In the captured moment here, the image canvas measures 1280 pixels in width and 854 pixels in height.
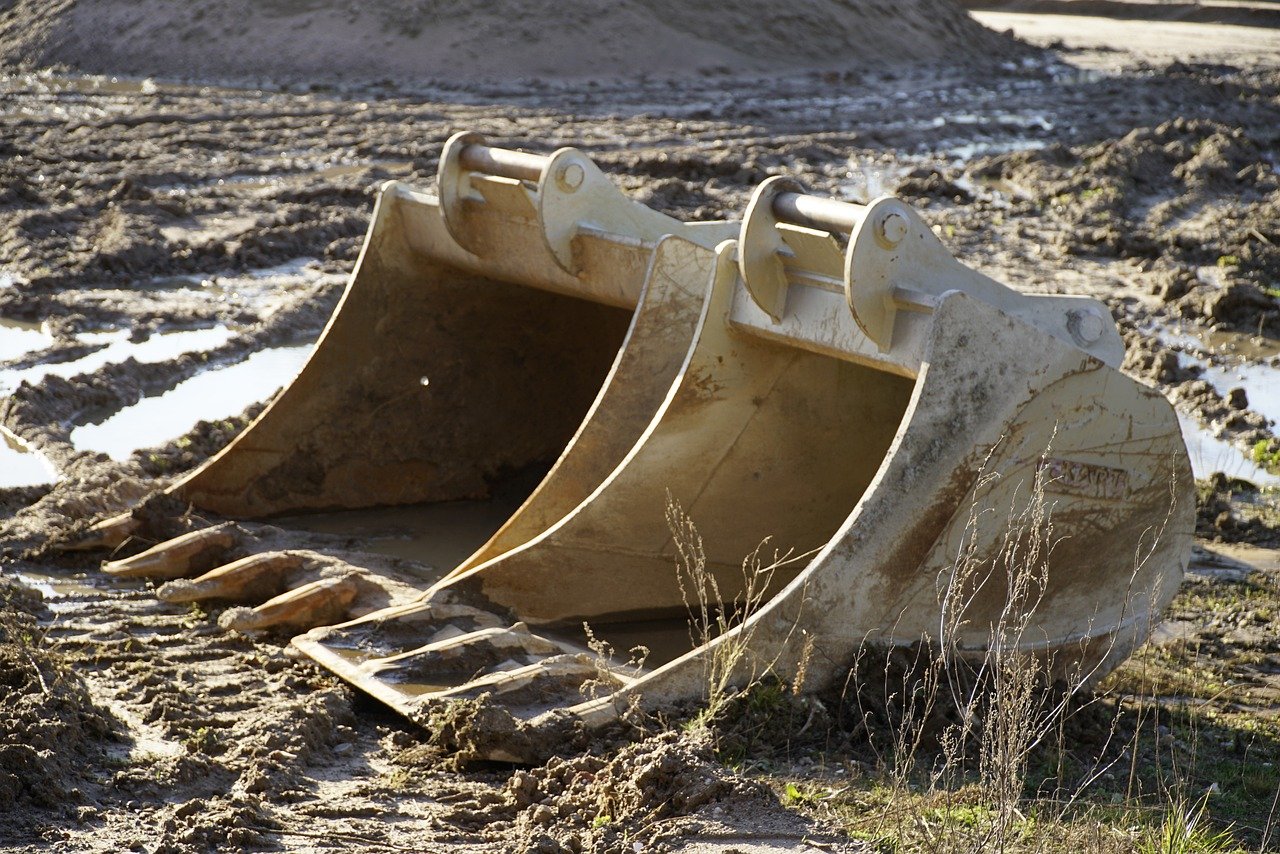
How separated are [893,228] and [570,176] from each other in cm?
167

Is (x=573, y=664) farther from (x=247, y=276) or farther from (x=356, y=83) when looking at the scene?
(x=356, y=83)

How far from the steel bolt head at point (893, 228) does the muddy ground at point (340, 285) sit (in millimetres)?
1358

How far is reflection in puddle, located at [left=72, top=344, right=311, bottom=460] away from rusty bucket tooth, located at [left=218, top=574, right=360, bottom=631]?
2376 millimetres


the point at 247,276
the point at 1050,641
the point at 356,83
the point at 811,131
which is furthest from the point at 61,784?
the point at 356,83

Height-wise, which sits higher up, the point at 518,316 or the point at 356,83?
the point at 356,83

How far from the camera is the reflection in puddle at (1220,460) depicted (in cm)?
712

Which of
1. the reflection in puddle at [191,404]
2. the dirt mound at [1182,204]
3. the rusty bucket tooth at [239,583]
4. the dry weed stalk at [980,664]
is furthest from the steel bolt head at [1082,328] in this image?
the dirt mound at [1182,204]

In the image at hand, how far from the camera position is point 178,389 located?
8.12 metres

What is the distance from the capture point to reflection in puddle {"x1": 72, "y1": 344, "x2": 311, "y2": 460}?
23.7 ft

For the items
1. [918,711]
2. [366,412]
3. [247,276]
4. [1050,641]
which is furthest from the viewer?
[247,276]

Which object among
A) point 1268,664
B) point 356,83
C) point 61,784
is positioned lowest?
point 1268,664

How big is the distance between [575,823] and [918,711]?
43.5 inches

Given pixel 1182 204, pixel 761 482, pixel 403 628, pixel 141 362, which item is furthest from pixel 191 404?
pixel 1182 204

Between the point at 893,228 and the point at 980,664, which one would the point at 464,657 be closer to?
the point at 980,664
